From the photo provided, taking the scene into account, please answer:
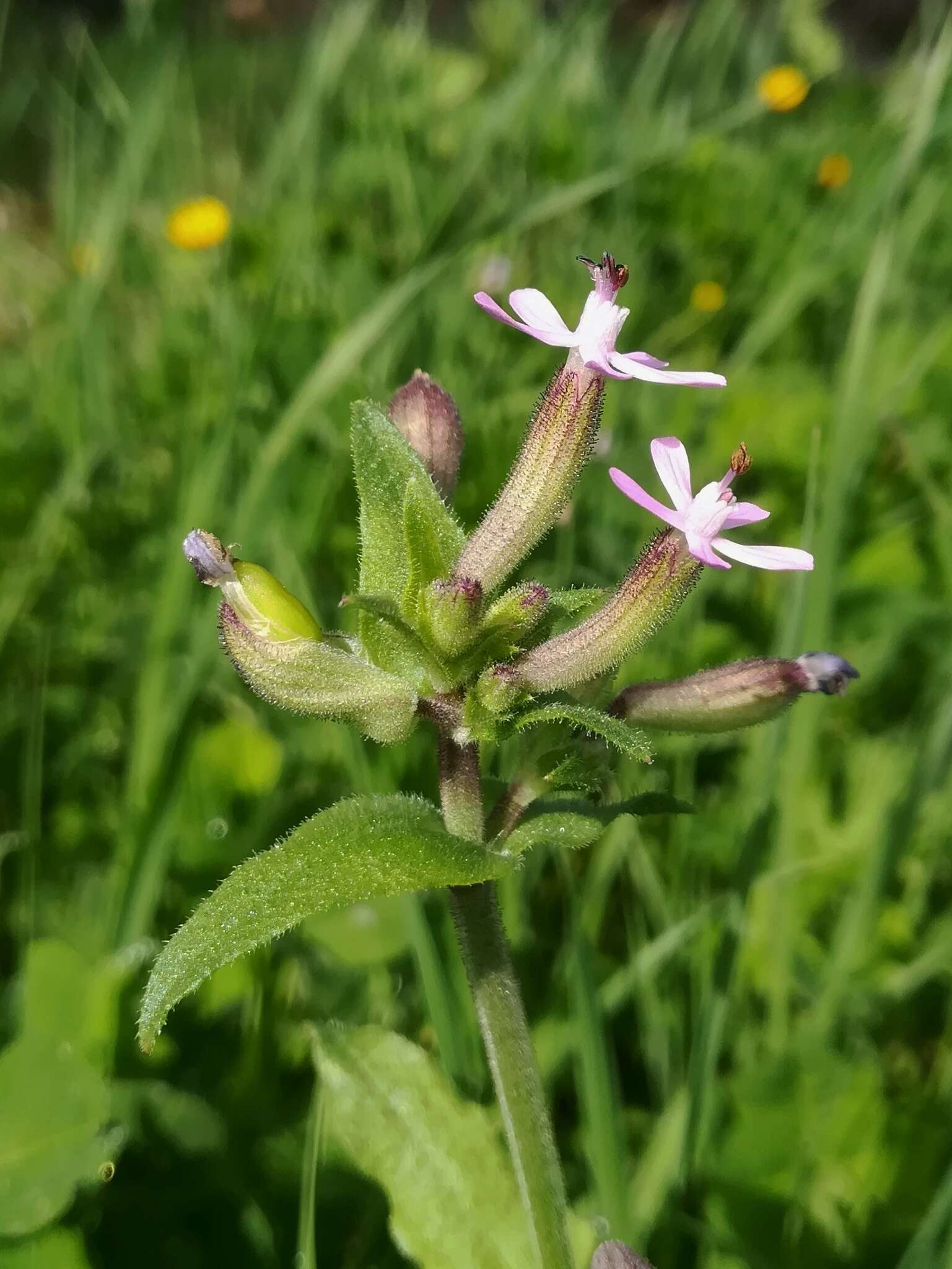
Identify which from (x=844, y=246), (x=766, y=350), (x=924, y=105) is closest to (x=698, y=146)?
(x=766, y=350)

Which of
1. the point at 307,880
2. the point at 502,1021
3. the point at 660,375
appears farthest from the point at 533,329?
the point at 502,1021

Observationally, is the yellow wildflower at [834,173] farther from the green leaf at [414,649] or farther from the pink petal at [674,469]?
the green leaf at [414,649]

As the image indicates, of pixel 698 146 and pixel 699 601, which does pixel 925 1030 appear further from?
pixel 698 146

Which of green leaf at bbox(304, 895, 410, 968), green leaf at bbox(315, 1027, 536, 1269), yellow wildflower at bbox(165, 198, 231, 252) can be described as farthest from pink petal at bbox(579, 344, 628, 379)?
yellow wildflower at bbox(165, 198, 231, 252)

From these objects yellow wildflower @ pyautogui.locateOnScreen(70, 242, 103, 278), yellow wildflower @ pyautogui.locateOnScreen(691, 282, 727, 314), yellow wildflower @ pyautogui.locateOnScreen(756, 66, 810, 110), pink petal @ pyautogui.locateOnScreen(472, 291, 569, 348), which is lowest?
pink petal @ pyautogui.locateOnScreen(472, 291, 569, 348)

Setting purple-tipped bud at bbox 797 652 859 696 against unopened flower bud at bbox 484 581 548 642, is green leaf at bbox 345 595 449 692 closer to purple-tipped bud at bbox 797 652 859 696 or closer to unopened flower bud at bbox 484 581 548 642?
unopened flower bud at bbox 484 581 548 642

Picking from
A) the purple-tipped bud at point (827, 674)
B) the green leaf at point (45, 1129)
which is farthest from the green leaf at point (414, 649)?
the green leaf at point (45, 1129)
